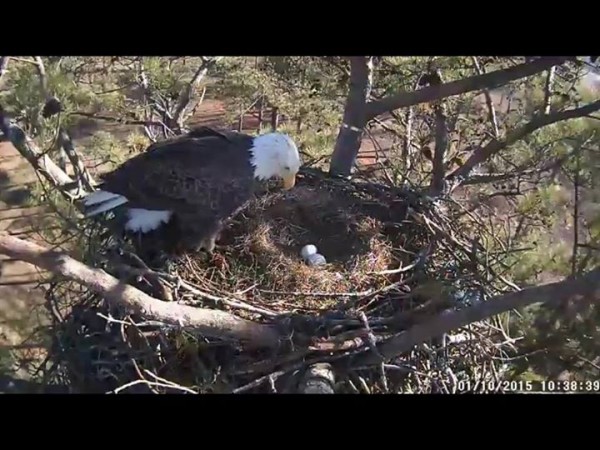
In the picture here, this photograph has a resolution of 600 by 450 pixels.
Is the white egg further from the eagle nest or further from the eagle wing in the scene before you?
the eagle wing

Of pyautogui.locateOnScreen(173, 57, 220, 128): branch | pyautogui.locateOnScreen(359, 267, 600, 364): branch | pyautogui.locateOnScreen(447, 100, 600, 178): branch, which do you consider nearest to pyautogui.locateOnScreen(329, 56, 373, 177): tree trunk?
pyautogui.locateOnScreen(447, 100, 600, 178): branch

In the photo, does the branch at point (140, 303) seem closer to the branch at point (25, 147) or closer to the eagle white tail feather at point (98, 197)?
the branch at point (25, 147)

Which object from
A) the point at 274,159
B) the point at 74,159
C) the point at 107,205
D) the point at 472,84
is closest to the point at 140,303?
the point at 107,205

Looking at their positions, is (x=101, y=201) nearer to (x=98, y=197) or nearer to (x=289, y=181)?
(x=98, y=197)

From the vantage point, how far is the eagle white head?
8.30 ft

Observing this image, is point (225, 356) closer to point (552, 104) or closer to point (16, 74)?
point (16, 74)

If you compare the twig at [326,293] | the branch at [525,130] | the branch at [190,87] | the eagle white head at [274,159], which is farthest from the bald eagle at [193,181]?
the branch at [525,130]

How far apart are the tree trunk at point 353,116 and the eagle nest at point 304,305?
128 mm

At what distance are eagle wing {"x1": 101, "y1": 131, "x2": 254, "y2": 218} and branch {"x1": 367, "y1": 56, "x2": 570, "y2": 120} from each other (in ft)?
1.86

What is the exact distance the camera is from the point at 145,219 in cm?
250

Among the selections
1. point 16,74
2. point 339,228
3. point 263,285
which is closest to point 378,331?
point 263,285

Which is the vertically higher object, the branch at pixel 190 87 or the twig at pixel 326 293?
the branch at pixel 190 87

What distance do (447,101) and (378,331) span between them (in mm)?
1215

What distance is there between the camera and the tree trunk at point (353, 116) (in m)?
2.47
